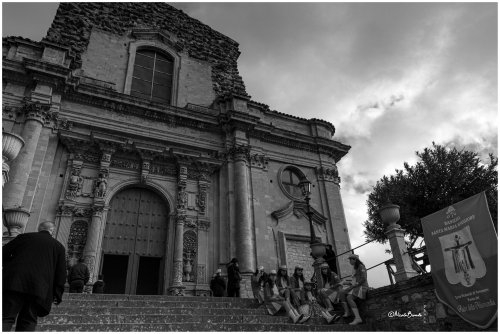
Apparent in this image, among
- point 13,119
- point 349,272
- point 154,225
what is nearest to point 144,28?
point 13,119

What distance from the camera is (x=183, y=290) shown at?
12.0 metres

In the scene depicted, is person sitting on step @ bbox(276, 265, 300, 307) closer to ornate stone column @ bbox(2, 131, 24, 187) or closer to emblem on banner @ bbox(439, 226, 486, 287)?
emblem on banner @ bbox(439, 226, 486, 287)

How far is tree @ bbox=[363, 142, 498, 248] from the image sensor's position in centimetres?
2000

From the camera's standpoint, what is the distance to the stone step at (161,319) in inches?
261

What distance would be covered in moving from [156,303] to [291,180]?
32.7ft

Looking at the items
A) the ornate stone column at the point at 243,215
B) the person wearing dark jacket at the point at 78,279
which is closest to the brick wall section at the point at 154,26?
the ornate stone column at the point at 243,215

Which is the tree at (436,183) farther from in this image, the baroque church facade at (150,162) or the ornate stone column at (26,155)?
the ornate stone column at (26,155)

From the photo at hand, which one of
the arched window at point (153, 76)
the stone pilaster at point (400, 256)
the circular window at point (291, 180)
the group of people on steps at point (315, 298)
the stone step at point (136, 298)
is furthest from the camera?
the arched window at point (153, 76)

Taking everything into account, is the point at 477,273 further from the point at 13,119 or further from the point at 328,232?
the point at 13,119

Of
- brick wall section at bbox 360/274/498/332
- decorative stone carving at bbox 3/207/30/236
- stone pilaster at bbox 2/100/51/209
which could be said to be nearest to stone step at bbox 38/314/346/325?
brick wall section at bbox 360/274/498/332

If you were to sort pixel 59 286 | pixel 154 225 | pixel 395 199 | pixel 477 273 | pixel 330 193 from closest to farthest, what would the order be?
pixel 59 286 → pixel 477 273 → pixel 154 225 → pixel 330 193 → pixel 395 199

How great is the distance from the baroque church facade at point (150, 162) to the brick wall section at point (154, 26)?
100mm

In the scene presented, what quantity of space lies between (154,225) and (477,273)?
10965 mm

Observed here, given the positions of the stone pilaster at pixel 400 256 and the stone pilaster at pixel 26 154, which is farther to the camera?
the stone pilaster at pixel 26 154
